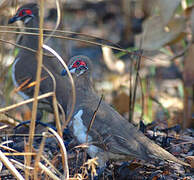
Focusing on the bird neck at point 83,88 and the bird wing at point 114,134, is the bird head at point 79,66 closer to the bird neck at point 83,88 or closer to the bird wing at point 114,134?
the bird neck at point 83,88

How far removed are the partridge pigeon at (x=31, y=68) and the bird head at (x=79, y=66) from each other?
747mm

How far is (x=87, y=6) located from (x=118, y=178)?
8.99 meters

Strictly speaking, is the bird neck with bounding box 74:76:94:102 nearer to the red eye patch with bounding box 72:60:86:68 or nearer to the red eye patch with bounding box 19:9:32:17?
the red eye patch with bounding box 72:60:86:68

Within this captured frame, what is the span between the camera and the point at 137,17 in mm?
11672

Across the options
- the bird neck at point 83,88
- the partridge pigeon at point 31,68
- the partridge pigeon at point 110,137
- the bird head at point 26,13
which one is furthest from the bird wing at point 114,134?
the bird head at point 26,13

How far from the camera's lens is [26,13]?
20.5 ft

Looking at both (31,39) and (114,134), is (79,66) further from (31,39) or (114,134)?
(31,39)

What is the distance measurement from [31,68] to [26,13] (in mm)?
822

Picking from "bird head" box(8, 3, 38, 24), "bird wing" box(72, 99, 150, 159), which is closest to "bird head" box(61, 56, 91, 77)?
"bird wing" box(72, 99, 150, 159)

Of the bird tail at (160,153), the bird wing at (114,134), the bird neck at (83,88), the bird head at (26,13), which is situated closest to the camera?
the bird tail at (160,153)

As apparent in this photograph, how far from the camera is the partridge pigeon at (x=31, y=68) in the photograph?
5.56 m

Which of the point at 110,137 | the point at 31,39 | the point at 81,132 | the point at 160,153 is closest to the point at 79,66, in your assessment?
the point at 81,132

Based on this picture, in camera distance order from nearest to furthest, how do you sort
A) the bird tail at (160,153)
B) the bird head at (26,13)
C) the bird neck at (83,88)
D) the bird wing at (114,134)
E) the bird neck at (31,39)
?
the bird tail at (160,153)
the bird wing at (114,134)
the bird neck at (83,88)
the bird head at (26,13)
the bird neck at (31,39)

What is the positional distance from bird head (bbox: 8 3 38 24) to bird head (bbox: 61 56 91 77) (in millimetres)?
1772
